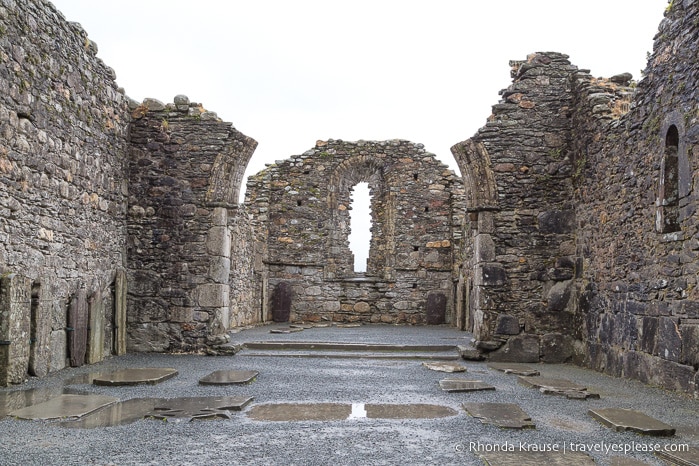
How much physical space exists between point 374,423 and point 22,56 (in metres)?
5.49

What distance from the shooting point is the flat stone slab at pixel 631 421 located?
4703 millimetres

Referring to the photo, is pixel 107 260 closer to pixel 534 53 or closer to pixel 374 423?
pixel 374 423

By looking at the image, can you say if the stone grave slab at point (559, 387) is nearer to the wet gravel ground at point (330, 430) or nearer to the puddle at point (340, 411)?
the wet gravel ground at point (330, 430)

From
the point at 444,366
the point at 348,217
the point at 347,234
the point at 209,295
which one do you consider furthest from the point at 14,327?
the point at 348,217

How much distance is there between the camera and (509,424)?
4.95 meters

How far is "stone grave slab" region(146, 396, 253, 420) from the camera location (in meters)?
5.23

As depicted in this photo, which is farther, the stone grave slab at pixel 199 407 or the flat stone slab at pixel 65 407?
the stone grave slab at pixel 199 407

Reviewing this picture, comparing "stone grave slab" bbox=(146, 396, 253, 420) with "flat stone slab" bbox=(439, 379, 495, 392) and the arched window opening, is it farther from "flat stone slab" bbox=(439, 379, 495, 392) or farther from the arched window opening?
the arched window opening

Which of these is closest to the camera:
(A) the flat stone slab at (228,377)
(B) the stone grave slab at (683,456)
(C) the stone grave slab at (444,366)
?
(B) the stone grave slab at (683,456)

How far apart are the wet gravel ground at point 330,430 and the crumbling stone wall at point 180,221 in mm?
2278

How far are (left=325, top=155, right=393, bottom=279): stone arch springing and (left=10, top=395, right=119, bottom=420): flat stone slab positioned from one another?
1261cm

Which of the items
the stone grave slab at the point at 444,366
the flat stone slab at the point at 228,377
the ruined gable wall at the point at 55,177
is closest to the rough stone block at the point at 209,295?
the ruined gable wall at the point at 55,177

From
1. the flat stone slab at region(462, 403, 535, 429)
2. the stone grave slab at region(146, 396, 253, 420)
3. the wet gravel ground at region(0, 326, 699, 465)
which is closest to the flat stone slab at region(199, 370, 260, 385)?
the wet gravel ground at region(0, 326, 699, 465)

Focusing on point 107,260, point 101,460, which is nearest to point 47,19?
point 107,260
